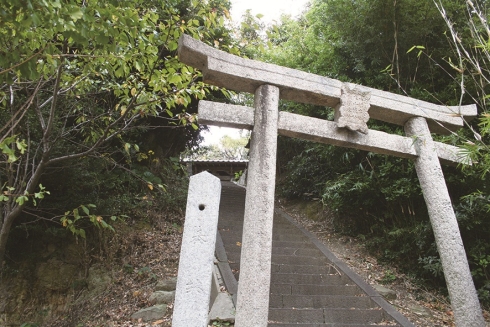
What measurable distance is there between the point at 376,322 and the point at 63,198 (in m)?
5.60

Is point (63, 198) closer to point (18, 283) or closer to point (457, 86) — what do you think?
point (18, 283)

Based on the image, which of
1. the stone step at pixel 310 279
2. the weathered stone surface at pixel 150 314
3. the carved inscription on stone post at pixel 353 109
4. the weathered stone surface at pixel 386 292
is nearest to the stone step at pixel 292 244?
the stone step at pixel 310 279

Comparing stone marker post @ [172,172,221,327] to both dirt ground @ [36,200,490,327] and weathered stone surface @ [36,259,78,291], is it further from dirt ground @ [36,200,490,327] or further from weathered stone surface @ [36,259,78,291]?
weathered stone surface @ [36,259,78,291]

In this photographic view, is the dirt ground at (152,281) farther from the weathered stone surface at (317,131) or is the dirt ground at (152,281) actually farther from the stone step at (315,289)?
the weathered stone surface at (317,131)

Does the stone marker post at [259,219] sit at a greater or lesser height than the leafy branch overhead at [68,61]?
lesser

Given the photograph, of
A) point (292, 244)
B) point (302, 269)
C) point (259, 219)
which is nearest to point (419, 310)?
point (302, 269)

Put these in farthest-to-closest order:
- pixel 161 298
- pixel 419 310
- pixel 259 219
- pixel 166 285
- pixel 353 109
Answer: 1. pixel 166 285
2. pixel 419 310
3. pixel 161 298
4. pixel 353 109
5. pixel 259 219

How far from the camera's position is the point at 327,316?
4.52 meters

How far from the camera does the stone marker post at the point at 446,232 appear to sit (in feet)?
A: 12.3

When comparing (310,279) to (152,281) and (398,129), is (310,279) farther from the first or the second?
(398,129)

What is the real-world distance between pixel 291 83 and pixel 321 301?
3.33 m

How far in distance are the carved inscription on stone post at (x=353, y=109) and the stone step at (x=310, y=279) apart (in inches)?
111

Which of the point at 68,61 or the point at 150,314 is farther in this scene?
the point at 150,314

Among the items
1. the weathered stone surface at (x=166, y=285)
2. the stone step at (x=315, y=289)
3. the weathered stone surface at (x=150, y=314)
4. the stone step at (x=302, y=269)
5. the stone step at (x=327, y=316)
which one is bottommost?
the weathered stone surface at (x=150, y=314)
